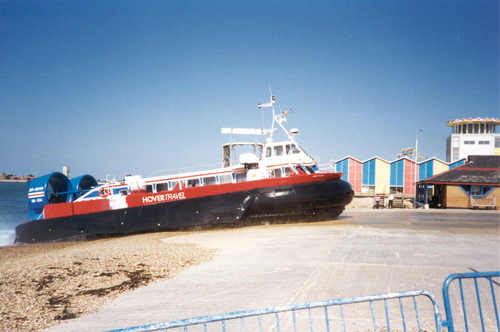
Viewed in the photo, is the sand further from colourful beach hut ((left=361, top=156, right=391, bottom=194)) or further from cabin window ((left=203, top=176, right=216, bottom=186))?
colourful beach hut ((left=361, top=156, right=391, bottom=194))

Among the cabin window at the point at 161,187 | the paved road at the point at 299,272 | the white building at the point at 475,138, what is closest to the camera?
the paved road at the point at 299,272

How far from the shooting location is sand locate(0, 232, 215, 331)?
3.67 metres

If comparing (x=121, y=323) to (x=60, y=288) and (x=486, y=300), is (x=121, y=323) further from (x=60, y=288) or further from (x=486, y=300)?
(x=486, y=300)

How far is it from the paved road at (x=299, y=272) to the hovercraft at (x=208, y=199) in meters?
2.21

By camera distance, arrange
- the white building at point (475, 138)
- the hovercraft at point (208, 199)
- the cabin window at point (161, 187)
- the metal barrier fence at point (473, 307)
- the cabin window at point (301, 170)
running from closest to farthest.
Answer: the metal barrier fence at point (473, 307) < the hovercraft at point (208, 199) < the cabin window at point (301, 170) < the cabin window at point (161, 187) < the white building at point (475, 138)

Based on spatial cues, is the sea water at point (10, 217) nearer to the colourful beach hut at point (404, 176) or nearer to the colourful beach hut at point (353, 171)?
the colourful beach hut at point (353, 171)

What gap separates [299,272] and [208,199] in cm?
583

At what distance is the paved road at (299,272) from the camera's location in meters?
3.61

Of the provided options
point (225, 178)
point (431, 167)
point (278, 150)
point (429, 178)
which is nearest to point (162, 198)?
point (225, 178)

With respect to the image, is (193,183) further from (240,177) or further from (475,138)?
(475,138)

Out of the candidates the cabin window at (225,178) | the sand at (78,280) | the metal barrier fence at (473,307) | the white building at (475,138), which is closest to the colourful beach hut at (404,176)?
the cabin window at (225,178)

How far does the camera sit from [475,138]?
39469mm

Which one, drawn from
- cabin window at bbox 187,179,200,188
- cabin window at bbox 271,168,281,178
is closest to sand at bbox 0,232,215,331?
cabin window at bbox 187,179,200,188

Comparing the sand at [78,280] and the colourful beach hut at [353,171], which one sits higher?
the colourful beach hut at [353,171]
